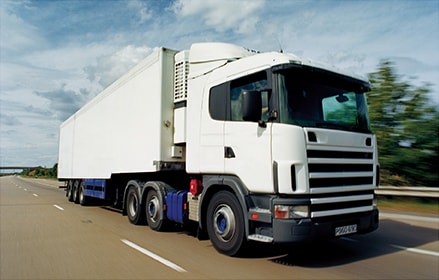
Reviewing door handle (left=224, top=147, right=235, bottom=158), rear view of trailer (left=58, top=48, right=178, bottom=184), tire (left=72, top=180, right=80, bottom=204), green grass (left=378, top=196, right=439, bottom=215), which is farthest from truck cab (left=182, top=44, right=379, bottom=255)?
tire (left=72, top=180, right=80, bottom=204)

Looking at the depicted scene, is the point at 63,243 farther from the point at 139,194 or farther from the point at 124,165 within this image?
the point at 124,165

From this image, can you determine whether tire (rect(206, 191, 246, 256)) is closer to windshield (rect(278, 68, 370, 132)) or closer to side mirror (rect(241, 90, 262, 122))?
side mirror (rect(241, 90, 262, 122))

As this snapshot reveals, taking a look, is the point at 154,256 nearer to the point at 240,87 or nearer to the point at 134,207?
the point at 240,87

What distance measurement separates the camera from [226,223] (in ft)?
19.6

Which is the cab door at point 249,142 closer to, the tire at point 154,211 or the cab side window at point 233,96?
the cab side window at point 233,96

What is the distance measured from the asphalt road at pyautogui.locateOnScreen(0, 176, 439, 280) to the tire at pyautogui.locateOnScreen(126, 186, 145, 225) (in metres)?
0.41

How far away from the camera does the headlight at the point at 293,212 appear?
16.6ft

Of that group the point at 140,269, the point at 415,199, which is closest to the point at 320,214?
the point at 140,269

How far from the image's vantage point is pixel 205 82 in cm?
694

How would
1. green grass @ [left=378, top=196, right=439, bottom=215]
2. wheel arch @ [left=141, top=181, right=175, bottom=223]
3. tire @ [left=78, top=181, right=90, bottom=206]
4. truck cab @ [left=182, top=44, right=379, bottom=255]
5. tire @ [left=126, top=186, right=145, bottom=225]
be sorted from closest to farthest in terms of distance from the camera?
truck cab @ [left=182, top=44, right=379, bottom=255], wheel arch @ [left=141, top=181, right=175, bottom=223], tire @ [left=126, top=186, right=145, bottom=225], green grass @ [left=378, top=196, right=439, bottom=215], tire @ [left=78, top=181, right=90, bottom=206]

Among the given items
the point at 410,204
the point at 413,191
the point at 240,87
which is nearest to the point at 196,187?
the point at 240,87

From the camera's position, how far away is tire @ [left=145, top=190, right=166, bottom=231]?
26.9 feet

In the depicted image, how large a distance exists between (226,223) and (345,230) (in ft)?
5.88

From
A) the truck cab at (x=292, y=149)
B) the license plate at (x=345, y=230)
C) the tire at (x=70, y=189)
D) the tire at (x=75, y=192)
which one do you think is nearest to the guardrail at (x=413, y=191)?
the truck cab at (x=292, y=149)
